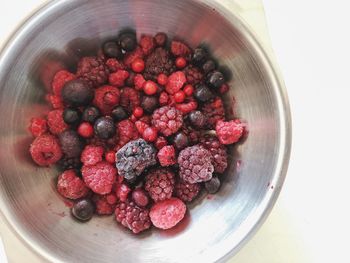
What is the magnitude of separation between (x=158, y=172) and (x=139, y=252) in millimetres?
214

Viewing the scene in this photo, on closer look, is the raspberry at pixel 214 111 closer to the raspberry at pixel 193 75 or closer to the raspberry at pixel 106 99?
the raspberry at pixel 193 75

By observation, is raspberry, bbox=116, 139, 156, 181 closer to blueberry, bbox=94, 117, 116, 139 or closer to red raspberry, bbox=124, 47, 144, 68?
blueberry, bbox=94, 117, 116, 139

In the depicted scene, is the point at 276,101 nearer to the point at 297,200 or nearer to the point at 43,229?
the point at 297,200

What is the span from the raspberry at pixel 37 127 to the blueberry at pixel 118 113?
19cm

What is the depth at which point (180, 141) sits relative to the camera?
107 centimetres

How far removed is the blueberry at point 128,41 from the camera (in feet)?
3.72

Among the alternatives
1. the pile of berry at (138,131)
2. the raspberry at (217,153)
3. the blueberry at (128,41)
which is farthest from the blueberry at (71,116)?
the raspberry at (217,153)

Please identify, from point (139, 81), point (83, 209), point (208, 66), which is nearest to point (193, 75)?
point (208, 66)

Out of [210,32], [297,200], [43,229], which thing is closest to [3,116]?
[43,229]

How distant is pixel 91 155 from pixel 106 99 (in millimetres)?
156

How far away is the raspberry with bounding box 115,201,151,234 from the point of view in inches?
42.0

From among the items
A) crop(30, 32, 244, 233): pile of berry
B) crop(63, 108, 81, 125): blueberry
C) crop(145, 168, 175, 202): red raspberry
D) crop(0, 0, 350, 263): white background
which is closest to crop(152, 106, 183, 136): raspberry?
crop(30, 32, 244, 233): pile of berry

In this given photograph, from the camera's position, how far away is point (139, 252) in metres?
1.07

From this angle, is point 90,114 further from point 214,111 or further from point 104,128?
point 214,111
